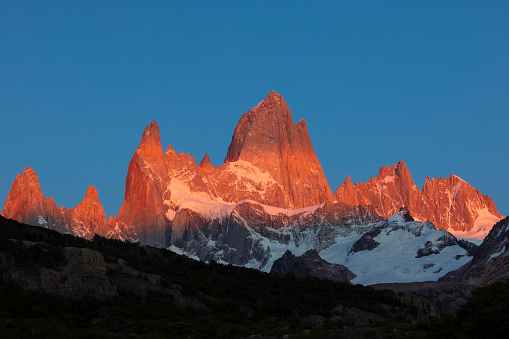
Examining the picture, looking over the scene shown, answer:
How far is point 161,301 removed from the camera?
81.9 meters

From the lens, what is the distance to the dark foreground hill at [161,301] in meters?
67.2

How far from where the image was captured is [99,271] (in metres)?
82.2

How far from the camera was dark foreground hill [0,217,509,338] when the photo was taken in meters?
67.2

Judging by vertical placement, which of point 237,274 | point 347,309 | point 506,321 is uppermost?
point 237,274

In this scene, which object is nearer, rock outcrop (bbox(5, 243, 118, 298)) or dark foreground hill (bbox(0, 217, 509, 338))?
dark foreground hill (bbox(0, 217, 509, 338))

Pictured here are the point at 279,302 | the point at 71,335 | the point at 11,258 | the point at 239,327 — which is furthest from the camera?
the point at 279,302

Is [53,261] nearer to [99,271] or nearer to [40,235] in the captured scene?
[99,271]

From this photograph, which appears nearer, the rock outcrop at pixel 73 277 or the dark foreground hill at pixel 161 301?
the dark foreground hill at pixel 161 301

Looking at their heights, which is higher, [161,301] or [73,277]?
[73,277]

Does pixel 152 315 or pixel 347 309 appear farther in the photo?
pixel 347 309

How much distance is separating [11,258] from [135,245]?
36323 millimetres

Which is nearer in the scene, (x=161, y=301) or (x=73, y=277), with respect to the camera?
(x=73, y=277)

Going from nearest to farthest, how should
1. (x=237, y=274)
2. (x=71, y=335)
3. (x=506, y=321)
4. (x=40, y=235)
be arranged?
(x=506, y=321) → (x=71, y=335) → (x=40, y=235) → (x=237, y=274)

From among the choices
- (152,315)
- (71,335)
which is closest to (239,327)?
(152,315)
